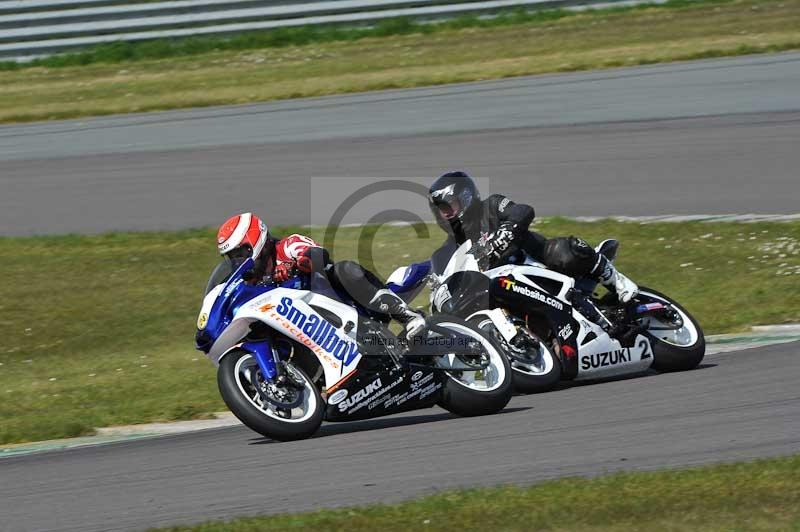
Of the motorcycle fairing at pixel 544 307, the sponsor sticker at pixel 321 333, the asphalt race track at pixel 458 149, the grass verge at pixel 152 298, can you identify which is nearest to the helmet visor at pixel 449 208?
the motorcycle fairing at pixel 544 307

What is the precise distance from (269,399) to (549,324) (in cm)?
226

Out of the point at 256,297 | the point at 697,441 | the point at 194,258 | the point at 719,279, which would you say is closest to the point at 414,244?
the point at 194,258

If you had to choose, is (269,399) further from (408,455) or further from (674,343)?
(674,343)

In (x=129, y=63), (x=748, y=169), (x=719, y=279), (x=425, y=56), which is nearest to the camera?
(x=719, y=279)

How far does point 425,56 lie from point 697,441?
16696 mm

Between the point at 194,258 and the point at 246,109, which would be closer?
the point at 194,258

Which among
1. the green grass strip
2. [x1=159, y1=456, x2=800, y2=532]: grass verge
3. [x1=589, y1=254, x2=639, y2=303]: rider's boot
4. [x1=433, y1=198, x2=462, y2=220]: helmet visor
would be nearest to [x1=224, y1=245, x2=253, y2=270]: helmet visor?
[x1=433, y1=198, x2=462, y2=220]: helmet visor

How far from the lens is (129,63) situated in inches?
995

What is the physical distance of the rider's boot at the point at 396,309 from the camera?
8.27 m

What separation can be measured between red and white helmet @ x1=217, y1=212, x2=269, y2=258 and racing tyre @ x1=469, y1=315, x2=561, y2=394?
1.68 meters

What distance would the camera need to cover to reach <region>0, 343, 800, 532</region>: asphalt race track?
6828mm

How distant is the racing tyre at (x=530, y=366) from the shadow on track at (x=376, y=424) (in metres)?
0.43

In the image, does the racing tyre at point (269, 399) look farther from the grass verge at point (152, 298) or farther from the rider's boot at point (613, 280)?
the rider's boot at point (613, 280)

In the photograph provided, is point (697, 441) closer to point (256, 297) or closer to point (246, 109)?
point (256, 297)
